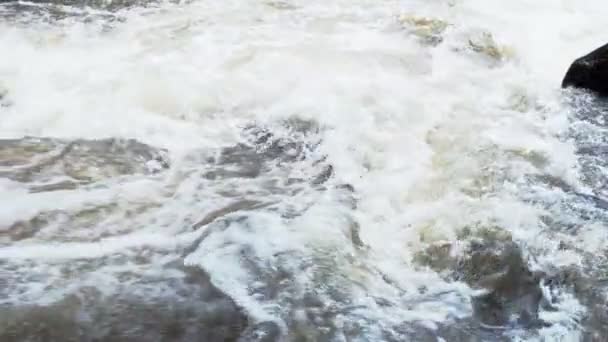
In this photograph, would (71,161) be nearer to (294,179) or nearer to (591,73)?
(294,179)

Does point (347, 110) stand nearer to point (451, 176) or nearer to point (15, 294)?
point (451, 176)

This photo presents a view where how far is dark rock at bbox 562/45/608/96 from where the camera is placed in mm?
5953

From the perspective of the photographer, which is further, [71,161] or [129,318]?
[71,161]

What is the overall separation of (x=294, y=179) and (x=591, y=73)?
2.94 metres

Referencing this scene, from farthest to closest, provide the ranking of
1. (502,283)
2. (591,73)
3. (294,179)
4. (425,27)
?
(425,27) < (591,73) < (294,179) < (502,283)

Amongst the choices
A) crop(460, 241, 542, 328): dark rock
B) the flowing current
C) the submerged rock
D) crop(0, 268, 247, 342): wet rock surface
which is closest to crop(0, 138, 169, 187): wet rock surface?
the flowing current

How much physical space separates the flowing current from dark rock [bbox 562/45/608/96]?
16cm

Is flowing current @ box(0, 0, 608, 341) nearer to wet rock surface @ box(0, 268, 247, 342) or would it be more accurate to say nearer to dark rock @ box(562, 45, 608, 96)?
wet rock surface @ box(0, 268, 247, 342)

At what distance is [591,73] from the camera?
6039 mm

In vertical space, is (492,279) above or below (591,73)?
below

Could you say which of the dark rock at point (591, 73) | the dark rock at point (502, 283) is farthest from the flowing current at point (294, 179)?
the dark rock at point (591, 73)

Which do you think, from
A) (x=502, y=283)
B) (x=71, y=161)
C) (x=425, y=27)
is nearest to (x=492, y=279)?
(x=502, y=283)

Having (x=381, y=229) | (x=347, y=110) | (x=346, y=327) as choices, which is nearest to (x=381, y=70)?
(x=347, y=110)

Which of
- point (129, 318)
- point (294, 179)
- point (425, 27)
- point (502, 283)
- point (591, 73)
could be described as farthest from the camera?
point (425, 27)
